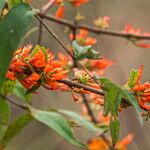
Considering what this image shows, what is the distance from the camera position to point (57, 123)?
1.32 meters

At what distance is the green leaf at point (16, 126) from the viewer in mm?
1533

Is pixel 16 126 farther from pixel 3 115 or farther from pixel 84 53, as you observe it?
pixel 84 53

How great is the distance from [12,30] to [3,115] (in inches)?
24.2

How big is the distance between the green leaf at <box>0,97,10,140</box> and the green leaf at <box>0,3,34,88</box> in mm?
514

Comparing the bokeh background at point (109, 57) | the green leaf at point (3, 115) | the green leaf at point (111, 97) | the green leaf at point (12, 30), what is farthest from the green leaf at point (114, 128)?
the bokeh background at point (109, 57)

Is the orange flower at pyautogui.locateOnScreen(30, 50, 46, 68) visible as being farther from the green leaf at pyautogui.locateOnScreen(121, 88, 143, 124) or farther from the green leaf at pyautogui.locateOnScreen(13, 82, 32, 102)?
the green leaf at pyautogui.locateOnScreen(13, 82, 32, 102)

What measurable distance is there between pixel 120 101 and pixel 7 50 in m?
0.27

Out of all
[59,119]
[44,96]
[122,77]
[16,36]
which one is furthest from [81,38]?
[44,96]

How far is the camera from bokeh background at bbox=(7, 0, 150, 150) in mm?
3701

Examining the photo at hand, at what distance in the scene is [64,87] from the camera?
1088 mm

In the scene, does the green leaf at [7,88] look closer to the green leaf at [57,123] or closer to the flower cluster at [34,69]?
the green leaf at [57,123]

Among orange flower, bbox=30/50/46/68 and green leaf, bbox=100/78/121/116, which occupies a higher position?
orange flower, bbox=30/50/46/68

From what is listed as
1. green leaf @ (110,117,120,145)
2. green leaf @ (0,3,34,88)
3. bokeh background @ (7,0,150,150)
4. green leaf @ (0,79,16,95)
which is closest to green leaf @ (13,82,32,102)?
green leaf @ (0,79,16,95)

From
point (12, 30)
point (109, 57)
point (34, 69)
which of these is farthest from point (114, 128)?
point (109, 57)
